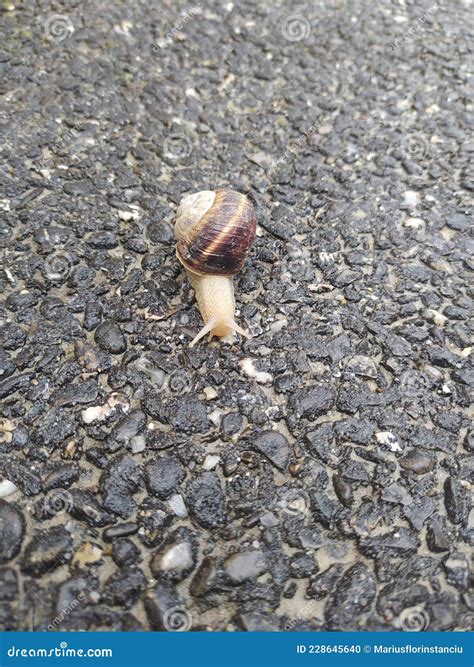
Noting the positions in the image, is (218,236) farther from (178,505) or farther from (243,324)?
(178,505)

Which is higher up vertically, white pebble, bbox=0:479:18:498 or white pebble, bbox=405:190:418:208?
white pebble, bbox=405:190:418:208

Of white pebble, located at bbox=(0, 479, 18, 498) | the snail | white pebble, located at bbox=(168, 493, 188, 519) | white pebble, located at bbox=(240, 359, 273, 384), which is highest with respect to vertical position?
the snail

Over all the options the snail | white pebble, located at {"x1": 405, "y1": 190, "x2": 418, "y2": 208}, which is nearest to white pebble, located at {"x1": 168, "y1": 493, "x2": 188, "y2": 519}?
the snail

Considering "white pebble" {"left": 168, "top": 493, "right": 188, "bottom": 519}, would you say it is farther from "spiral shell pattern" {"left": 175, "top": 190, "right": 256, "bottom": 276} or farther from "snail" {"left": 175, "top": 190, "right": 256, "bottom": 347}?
"spiral shell pattern" {"left": 175, "top": 190, "right": 256, "bottom": 276}

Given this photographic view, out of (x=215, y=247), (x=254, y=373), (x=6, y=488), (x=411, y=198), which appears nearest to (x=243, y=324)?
(x=254, y=373)

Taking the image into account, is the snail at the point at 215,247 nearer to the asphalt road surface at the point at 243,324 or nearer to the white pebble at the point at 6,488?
the asphalt road surface at the point at 243,324

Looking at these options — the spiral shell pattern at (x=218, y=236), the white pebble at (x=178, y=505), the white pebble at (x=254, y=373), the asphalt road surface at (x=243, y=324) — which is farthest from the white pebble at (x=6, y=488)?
the spiral shell pattern at (x=218, y=236)

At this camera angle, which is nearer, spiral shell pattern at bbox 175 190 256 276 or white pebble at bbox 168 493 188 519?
white pebble at bbox 168 493 188 519

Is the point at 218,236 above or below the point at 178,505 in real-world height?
above
